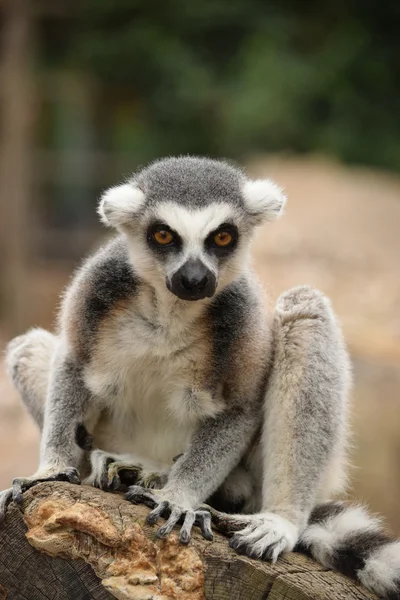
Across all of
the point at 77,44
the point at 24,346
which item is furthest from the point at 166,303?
the point at 77,44

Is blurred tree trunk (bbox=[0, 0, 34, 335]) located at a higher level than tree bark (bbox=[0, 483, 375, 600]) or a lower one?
higher

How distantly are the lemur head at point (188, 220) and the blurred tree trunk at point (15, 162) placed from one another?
34.5 ft

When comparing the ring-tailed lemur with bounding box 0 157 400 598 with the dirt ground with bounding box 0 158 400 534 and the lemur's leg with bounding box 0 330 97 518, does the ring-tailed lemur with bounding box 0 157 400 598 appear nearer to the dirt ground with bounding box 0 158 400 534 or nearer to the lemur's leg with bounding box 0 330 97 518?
the lemur's leg with bounding box 0 330 97 518

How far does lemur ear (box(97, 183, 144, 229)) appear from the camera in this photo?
4.45m

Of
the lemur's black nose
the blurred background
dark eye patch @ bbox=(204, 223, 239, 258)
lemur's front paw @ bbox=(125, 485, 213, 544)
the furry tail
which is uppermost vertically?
the blurred background

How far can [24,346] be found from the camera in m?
5.24

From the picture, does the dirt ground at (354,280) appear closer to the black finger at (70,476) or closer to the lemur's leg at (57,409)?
the lemur's leg at (57,409)

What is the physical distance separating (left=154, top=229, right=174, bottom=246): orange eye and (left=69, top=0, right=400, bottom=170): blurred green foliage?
11047 millimetres

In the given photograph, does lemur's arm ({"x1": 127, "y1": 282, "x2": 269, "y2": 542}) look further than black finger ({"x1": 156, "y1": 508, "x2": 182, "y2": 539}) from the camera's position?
Yes

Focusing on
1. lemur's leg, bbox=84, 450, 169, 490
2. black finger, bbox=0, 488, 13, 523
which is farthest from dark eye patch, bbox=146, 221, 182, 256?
black finger, bbox=0, 488, 13, 523

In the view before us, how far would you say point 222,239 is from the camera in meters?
4.37

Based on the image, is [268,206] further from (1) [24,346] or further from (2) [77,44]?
(2) [77,44]

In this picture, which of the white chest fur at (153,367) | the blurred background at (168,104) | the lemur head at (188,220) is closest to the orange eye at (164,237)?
the lemur head at (188,220)

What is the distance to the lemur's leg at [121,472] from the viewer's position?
14.0ft
